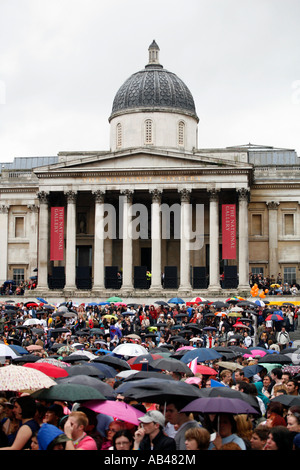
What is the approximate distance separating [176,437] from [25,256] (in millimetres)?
58537

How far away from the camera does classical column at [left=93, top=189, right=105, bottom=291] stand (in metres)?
59.9

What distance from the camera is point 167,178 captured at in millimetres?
59688

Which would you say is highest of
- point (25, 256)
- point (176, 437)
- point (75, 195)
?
point (75, 195)

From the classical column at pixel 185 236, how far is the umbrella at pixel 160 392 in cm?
4554

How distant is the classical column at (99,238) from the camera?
59.9 m

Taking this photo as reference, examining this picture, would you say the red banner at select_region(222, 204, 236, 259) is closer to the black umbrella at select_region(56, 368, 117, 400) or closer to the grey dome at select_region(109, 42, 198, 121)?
the grey dome at select_region(109, 42, 198, 121)

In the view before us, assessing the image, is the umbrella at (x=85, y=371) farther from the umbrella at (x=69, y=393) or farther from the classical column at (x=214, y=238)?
the classical column at (x=214, y=238)

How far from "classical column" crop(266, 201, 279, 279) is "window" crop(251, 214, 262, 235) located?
872 mm

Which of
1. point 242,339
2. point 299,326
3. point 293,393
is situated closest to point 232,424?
point 293,393

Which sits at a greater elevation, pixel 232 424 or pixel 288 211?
pixel 288 211

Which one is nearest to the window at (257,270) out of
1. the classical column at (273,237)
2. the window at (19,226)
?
the classical column at (273,237)

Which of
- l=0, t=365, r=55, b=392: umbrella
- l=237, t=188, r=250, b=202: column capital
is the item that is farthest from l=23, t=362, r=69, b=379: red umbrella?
l=237, t=188, r=250, b=202: column capital

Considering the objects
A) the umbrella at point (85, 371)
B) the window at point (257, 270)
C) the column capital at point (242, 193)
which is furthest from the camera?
the window at point (257, 270)

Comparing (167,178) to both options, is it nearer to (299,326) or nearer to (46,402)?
(299,326)
